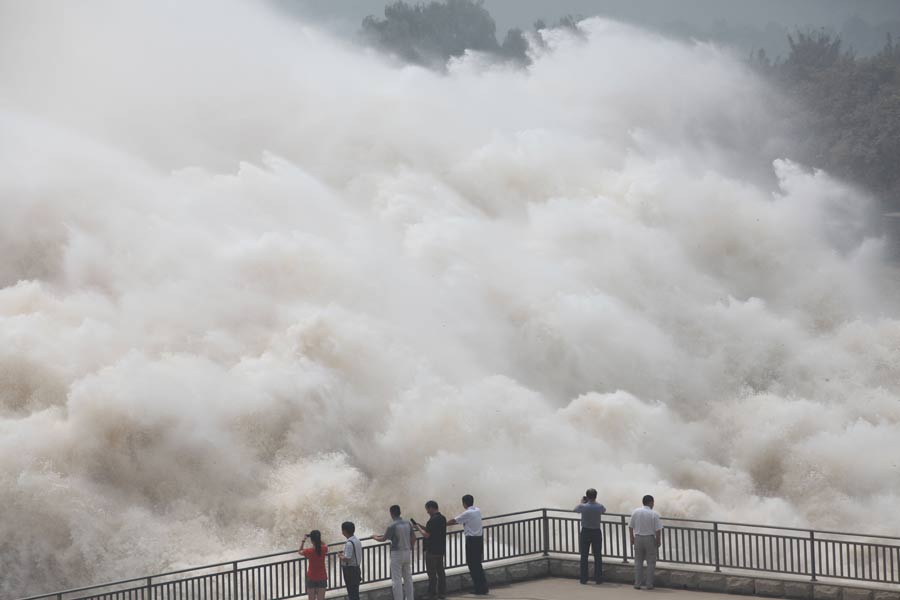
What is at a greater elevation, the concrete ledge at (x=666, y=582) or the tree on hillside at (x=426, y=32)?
the tree on hillside at (x=426, y=32)

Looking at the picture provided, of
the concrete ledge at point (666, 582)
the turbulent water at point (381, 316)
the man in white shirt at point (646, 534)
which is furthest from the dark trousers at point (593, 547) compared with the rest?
the turbulent water at point (381, 316)

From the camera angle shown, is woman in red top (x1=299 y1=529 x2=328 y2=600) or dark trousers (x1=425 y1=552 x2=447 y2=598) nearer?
woman in red top (x1=299 y1=529 x2=328 y2=600)

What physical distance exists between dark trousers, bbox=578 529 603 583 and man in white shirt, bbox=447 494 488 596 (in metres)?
1.44

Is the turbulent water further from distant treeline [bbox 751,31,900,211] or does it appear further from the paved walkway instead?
distant treeline [bbox 751,31,900,211]

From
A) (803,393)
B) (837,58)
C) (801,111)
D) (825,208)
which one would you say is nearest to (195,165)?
(803,393)

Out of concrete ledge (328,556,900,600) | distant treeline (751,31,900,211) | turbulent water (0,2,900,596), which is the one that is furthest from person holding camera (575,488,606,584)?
distant treeline (751,31,900,211)

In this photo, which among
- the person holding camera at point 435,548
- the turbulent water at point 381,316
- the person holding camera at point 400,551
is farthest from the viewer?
the turbulent water at point 381,316

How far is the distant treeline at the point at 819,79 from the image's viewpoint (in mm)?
69375

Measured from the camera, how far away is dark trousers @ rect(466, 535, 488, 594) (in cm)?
1606

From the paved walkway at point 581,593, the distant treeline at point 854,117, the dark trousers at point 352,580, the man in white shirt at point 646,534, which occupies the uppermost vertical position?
the distant treeline at point 854,117

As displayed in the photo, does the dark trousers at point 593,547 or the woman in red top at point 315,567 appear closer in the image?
the woman in red top at point 315,567

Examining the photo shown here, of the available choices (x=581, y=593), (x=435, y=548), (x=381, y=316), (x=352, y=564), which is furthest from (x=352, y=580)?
(x=381, y=316)

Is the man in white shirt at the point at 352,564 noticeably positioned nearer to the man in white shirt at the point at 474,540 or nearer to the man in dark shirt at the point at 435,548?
the man in dark shirt at the point at 435,548

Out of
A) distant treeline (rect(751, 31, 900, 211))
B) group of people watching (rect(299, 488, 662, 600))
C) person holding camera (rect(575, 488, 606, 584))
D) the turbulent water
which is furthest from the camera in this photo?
distant treeline (rect(751, 31, 900, 211))
